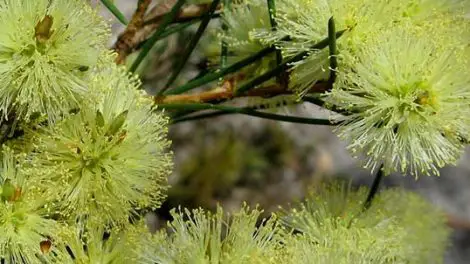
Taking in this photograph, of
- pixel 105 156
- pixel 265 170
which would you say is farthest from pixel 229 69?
pixel 265 170

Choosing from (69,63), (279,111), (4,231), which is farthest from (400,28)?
(4,231)

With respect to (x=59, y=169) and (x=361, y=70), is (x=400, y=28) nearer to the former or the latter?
(x=361, y=70)

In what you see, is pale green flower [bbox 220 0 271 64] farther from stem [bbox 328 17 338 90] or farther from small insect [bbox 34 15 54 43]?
small insect [bbox 34 15 54 43]

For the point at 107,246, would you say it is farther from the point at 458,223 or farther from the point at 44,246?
the point at 458,223

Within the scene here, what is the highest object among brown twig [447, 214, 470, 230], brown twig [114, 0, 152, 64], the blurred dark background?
brown twig [114, 0, 152, 64]

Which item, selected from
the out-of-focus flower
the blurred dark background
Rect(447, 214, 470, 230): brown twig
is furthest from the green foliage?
Rect(447, 214, 470, 230): brown twig

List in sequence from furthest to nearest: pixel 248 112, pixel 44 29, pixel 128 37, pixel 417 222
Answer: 1. pixel 417 222
2. pixel 128 37
3. pixel 248 112
4. pixel 44 29
